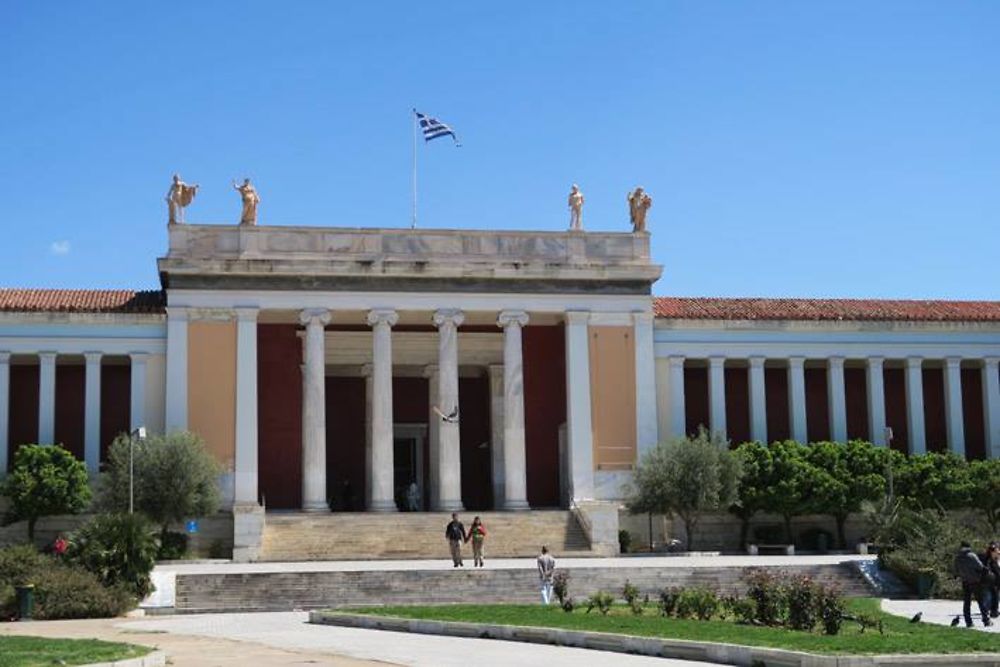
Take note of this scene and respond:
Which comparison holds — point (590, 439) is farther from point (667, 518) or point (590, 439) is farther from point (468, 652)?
point (468, 652)

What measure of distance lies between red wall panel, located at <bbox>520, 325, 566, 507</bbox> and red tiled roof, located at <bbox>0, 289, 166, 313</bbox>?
13397 millimetres

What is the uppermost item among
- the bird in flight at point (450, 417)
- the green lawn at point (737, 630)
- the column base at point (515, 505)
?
the bird in flight at point (450, 417)

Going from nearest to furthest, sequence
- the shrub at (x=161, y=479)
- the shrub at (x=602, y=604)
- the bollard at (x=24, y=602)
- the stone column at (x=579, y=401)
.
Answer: the shrub at (x=602, y=604) → the bollard at (x=24, y=602) → the shrub at (x=161, y=479) → the stone column at (x=579, y=401)

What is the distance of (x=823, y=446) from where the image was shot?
48.1 metres

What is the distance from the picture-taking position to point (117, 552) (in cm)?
3391

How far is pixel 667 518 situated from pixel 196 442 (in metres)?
16.2

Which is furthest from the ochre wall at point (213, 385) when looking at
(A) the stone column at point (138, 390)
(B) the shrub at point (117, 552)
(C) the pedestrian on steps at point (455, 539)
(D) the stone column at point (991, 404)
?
(D) the stone column at point (991, 404)

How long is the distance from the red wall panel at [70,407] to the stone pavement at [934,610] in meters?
28.1

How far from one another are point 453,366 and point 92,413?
12.1m

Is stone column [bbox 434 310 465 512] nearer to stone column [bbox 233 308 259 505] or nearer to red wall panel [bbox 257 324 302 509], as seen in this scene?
red wall panel [bbox 257 324 302 509]

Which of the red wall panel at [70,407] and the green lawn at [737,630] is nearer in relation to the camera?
the green lawn at [737,630]

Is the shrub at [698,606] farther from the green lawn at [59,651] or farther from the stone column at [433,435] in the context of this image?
the stone column at [433,435]

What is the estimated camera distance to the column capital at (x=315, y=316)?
48.4 m

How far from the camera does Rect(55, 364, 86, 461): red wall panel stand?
4853 centimetres
